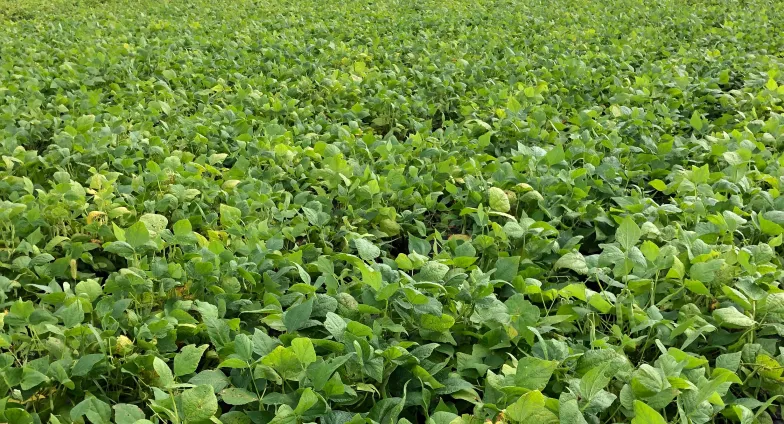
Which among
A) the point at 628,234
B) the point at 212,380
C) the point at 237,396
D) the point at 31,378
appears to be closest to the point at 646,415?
the point at 628,234

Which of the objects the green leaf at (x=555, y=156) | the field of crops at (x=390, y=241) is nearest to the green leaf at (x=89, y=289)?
the field of crops at (x=390, y=241)

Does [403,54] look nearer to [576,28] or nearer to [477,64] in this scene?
[477,64]

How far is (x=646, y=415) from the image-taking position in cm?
138

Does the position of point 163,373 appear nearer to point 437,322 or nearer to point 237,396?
point 237,396

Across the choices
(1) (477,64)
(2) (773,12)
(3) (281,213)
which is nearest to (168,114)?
(3) (281,213)

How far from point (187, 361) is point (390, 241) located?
1356 mm

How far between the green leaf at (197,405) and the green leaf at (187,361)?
0.50 ft

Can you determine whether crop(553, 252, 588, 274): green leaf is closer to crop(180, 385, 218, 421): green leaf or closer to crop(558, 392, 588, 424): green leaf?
crop(558, 392, 588, 424): green leaf

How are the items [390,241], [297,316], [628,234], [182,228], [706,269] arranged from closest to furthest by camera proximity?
1. [297,316]
2. [706,269]
3. [628,234]
4. [182,228]
5. [390,241]

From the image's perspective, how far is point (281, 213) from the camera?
106 inches

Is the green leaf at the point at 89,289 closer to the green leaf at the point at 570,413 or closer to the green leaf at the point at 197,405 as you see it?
the green leaf at the point at 197,405

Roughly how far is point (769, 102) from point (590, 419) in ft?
11.6

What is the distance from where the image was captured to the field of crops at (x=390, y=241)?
66.2 inches

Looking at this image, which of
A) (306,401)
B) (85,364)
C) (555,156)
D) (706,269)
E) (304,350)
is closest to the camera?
(306,401)
